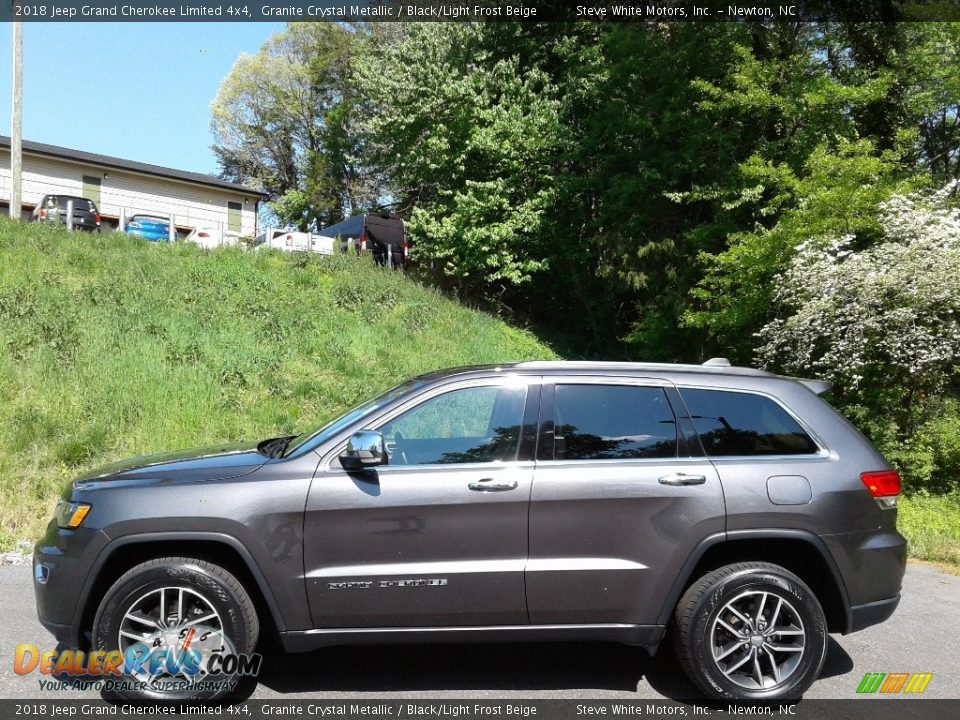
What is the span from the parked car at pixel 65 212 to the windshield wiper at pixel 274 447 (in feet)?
61.1

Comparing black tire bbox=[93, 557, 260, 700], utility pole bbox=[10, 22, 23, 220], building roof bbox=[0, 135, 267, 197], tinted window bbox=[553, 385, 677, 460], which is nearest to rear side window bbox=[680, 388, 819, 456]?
tinted window bbox=[553, 385, 677, 460]

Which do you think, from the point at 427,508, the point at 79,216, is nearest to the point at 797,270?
the point at 427,508

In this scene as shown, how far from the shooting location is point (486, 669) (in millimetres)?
4523

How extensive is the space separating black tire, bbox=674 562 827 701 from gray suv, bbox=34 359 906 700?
0.03ft

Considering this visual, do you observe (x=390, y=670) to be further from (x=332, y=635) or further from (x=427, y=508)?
(x=427, y=508)

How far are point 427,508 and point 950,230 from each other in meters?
9.59

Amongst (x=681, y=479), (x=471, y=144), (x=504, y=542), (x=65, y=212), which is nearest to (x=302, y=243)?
(x=471, y=144)

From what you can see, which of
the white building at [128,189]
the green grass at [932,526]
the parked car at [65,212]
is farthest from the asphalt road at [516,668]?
the white building at [128,189]

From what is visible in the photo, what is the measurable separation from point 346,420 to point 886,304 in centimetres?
870

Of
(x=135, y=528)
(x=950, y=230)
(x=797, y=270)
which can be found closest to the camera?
(x=135, y=528)

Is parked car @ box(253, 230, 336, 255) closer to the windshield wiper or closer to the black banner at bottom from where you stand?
the windshield wiper

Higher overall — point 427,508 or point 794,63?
point 794,63

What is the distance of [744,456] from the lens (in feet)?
13.9

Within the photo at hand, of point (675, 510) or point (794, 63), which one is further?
point (794, 63)
